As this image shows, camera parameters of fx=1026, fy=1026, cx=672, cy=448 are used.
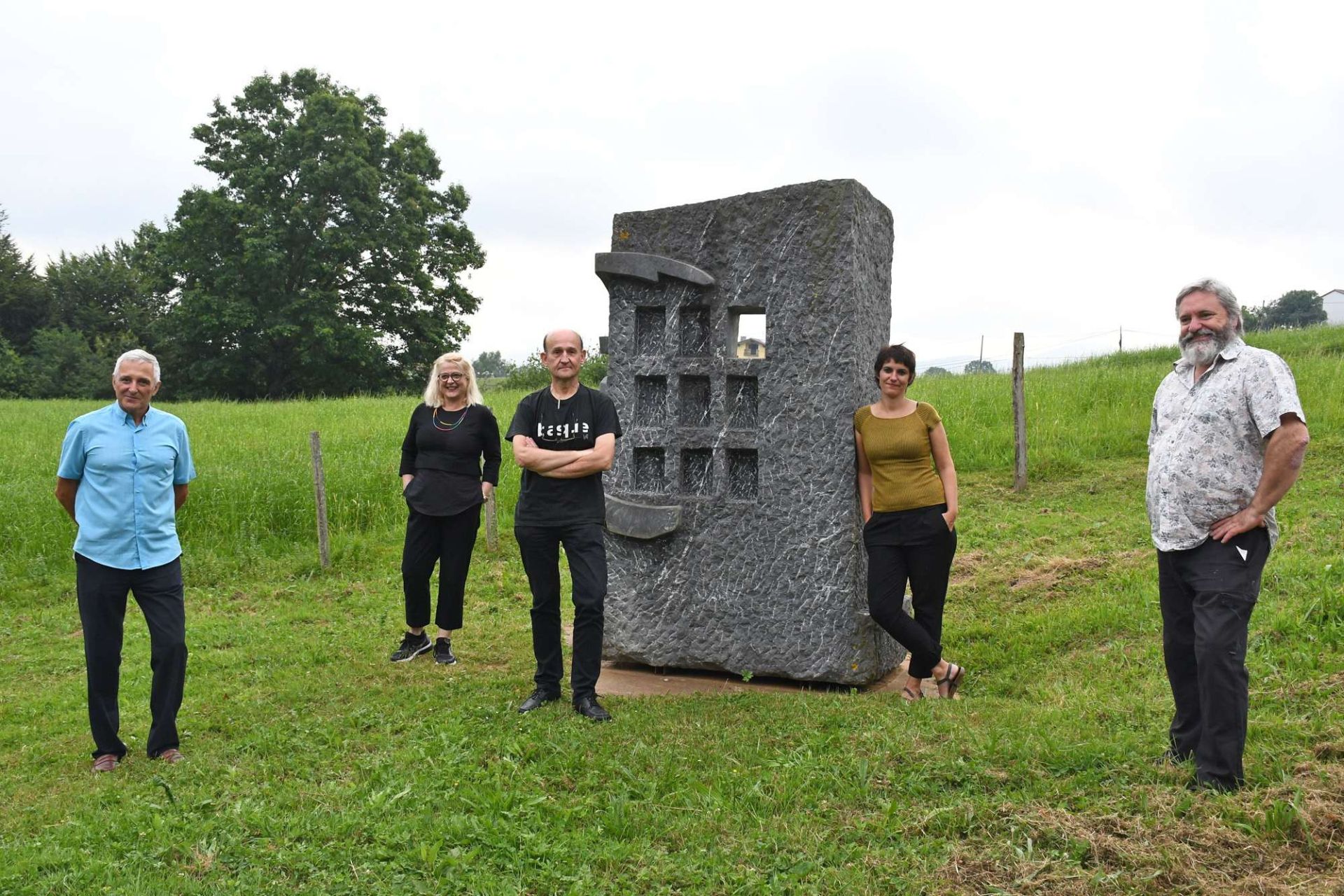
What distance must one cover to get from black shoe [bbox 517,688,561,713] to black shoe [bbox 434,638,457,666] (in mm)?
1278

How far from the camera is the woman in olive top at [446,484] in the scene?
20.2ft

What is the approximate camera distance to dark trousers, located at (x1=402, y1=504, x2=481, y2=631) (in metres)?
6.21

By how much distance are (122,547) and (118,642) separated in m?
0.47

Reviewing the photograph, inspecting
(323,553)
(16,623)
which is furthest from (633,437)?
(16,623)

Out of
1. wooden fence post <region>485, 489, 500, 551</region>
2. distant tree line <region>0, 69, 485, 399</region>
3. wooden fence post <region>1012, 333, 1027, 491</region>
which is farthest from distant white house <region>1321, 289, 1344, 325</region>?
wooden fence post <region>485, 489, 500, 551</region>

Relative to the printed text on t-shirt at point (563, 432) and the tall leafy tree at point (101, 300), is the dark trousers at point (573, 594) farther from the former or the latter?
the tall leafy tree at point (101, 300)

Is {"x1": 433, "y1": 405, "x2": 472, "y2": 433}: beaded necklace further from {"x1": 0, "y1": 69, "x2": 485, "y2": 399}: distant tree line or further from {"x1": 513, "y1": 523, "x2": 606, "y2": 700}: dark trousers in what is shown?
{"x1": 0, "y1": 69, "x2": 485, "y2": 399}: distant tree line

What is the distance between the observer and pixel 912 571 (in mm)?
5223

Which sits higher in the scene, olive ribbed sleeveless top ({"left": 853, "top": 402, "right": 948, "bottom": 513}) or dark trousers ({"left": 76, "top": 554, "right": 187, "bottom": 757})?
olive ribbed sleeveless top ({"left": 853, "top": 402, "right": 948, "bottom": 513})

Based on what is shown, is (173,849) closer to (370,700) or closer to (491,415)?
(370,700)

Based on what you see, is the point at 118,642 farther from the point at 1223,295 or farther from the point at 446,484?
the point at 1223,295

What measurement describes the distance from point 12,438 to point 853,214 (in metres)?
15.0

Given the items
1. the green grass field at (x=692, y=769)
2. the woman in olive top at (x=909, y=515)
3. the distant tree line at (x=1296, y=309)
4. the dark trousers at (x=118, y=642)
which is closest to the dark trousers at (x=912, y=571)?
the woman in olive top at (x=909, y=515)

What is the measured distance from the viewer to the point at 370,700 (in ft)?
18.0
